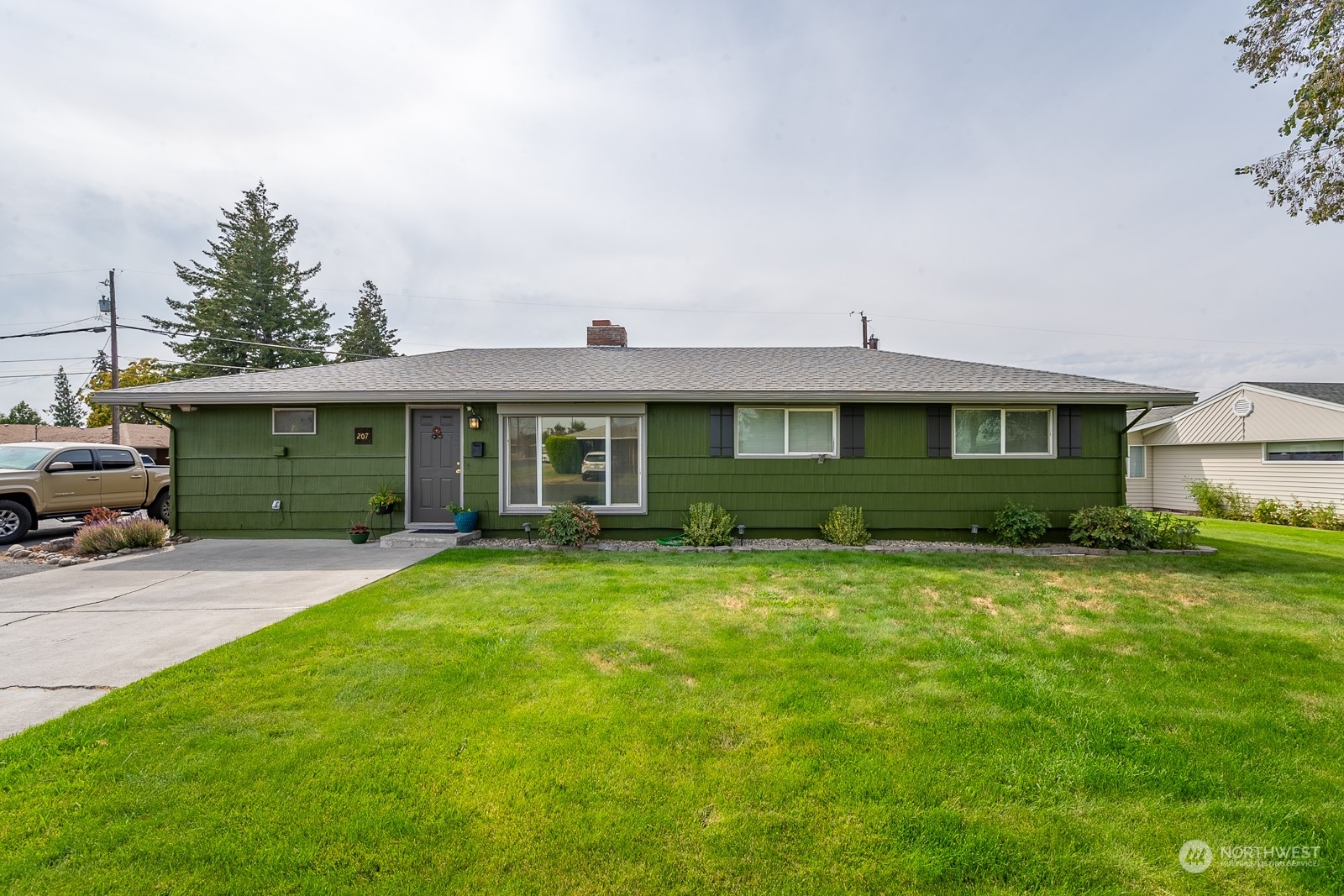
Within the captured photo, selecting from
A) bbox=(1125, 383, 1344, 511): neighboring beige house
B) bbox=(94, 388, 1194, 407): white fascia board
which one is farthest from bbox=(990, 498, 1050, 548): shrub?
bbox=(1125, 383, 1344, 511): neighboring beige house

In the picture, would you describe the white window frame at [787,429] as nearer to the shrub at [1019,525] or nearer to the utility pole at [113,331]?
the shrub at [1019,525]

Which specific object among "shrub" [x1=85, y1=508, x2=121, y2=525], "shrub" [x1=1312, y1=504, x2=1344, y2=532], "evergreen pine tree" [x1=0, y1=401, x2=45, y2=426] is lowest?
"shrub" [x1=1312, y1=504, x2=1344, y2=532]

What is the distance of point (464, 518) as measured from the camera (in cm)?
778

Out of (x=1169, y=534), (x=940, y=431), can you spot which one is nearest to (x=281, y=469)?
(x=940, y=431)

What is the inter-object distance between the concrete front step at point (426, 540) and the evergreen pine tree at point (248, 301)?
23078 mm

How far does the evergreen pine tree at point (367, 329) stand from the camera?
30.9 m

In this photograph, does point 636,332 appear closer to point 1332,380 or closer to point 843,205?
point 843,205

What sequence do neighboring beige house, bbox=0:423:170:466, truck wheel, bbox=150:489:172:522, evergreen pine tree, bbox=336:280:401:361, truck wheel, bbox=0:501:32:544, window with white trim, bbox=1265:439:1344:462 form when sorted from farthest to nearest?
evergreen pine tree, bbox=336:280:401:361 < neighboring beige house, bbox=0:423:170:466 < window with white trim, bbox=1265:439:1344:462 < truck wheel, bbox=150:489:172:522 < truck wheel, bbox=0:501:32:544

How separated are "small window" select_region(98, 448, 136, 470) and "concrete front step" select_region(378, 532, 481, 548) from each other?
5.87m

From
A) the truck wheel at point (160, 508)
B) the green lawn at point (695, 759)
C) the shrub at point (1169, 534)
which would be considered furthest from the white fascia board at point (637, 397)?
the green lawn at point (695, 759)

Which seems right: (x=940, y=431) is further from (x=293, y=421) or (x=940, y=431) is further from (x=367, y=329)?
(x=367, y=329)

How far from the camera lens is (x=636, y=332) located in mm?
15484

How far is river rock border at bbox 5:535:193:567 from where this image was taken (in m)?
6.61

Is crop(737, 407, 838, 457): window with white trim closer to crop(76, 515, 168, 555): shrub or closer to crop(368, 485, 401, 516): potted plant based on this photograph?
crop(368, 485, 401, 516): potted plant
